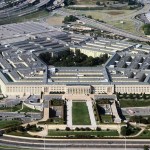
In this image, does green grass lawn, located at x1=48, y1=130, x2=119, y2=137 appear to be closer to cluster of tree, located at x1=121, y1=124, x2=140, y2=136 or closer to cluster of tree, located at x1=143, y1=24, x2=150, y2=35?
cluster of tree, located at x1=121, y1=124, x2=140, y2=136

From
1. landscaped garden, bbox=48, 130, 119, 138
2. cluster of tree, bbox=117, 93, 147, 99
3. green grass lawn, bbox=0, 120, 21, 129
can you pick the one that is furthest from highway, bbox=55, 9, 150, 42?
green grass lawn, bbox=0, 120, 21, 129

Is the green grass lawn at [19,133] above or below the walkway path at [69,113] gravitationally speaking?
above

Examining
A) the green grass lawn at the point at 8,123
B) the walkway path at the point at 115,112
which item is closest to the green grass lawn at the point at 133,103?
the walkway path at the point at 115,112

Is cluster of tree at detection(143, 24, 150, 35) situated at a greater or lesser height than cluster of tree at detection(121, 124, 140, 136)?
lesser

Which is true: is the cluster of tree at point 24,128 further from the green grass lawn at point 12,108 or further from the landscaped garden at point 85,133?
the green grass lawn at point 12,108

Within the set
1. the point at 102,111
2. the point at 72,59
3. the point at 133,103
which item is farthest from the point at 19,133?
the point at 72,59

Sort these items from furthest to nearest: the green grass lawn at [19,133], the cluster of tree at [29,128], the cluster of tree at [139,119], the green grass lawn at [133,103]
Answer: the green grass lawn at [133,103]
the cluster of tree at [139,119]
the cluster of tree at [29,128]
the green grass lawn at [19,133]

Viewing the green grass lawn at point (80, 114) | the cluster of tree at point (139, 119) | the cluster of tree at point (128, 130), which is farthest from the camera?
the cluster of tree at point (139, 119)

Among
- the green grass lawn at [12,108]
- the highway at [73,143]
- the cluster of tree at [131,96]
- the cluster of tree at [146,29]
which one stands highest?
the highway at [73,143]
